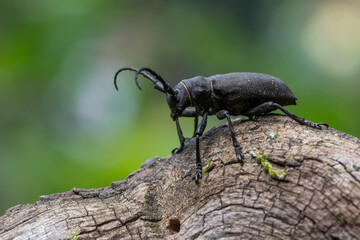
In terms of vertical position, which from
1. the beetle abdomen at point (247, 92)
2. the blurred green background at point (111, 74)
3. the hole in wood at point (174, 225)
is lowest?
the hole in wood at point (174, 225)

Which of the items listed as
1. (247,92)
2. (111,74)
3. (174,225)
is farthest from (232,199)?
(111,74)

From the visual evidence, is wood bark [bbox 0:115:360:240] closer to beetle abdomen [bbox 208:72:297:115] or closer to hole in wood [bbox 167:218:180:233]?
hole in wood [bbox 167:218:180:233]

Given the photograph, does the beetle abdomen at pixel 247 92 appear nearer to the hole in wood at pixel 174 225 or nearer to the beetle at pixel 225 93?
the beetle at pixel 225 93

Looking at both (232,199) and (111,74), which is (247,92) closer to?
(232,199)

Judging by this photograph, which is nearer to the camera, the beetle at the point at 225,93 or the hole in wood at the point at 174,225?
the hole in wood at the point at 174,225

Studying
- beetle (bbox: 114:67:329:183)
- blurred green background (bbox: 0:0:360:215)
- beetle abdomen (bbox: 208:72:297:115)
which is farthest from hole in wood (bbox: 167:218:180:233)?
blurred green background (bbox: 0:0:360:215)

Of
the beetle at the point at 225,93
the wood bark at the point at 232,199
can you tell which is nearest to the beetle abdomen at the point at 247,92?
the beetle at the point at 225,93
